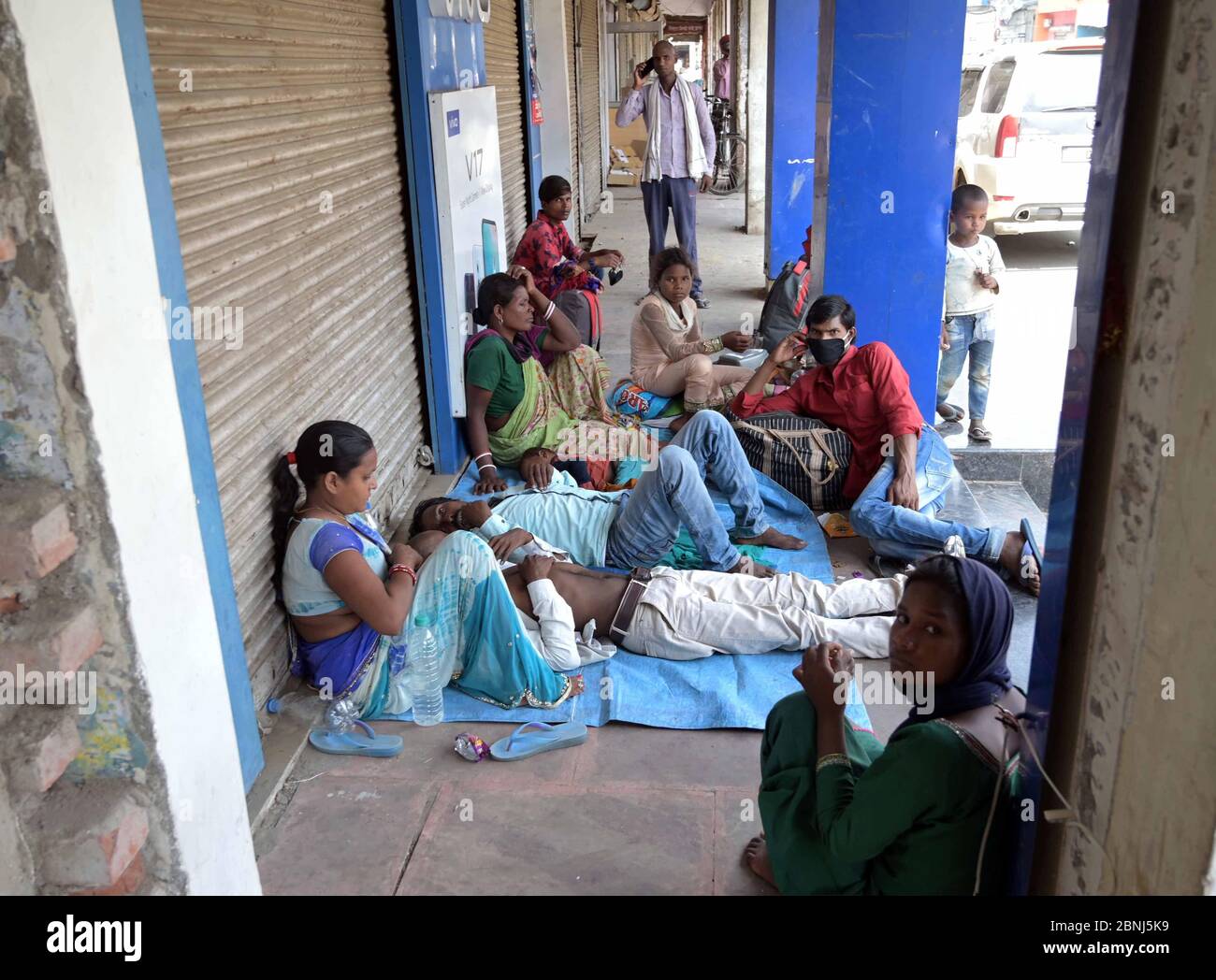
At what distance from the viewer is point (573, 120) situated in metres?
12.7

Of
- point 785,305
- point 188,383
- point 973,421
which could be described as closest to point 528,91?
point 785,305

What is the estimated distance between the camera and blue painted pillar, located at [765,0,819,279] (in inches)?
352

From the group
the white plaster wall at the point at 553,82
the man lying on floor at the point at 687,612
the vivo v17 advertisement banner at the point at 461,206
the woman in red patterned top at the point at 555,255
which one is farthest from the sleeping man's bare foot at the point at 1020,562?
the white plaster wall at the point at 553,82

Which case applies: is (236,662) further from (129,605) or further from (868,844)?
(868,844)

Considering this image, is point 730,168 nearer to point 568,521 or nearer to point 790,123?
point 790,123

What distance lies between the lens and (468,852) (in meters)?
2.82

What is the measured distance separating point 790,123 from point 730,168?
7508 millimetres

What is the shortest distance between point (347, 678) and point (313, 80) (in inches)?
84.4

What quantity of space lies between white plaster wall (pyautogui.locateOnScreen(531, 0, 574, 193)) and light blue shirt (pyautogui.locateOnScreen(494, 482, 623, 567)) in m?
7.43

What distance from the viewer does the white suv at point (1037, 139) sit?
10094mm

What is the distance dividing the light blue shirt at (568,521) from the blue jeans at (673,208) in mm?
5251

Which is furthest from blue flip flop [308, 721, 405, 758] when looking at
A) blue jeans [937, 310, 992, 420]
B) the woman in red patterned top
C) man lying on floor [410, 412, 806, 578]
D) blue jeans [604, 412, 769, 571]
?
the woman in red patterned top

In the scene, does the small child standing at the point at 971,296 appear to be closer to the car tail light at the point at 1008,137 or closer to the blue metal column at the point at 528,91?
the blue metal column at the point at 528,91

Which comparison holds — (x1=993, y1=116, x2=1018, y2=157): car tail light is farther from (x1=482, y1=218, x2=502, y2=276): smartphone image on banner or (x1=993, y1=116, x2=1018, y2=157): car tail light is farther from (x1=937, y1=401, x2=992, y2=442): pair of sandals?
(x1=482, y1=218, x2=502, y2=276): smartphone image on banner
